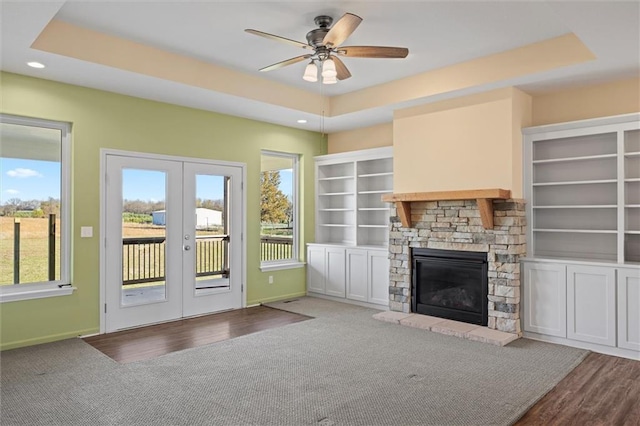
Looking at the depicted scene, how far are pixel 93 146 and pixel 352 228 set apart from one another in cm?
393

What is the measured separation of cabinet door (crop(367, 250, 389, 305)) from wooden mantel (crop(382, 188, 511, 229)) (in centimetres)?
74

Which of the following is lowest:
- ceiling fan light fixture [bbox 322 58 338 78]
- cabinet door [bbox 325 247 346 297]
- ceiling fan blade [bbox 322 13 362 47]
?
cabinet door [bbox 325 247 346 297]

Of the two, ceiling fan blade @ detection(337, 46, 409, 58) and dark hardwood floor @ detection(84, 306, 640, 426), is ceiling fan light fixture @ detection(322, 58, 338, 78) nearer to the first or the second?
ceiling fan blade @ detection(337, 46, 409, 58)

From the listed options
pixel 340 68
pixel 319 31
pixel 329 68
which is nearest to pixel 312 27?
pixel 319 31

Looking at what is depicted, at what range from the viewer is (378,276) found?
6.26 metres

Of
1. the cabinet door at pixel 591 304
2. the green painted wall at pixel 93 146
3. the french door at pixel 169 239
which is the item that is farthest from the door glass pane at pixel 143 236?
the cabinet door at pixel 591 304

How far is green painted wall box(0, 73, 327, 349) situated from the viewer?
4477 mm

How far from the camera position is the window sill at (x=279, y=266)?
668 centimetres

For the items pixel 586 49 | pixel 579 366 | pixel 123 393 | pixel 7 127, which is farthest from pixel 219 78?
pixel 579 366

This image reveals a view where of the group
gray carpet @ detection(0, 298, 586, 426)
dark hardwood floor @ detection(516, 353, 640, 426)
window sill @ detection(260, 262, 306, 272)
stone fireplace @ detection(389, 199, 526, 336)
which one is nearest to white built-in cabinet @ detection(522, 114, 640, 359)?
stone fireplace @ detection(389, 199, 526, 336)

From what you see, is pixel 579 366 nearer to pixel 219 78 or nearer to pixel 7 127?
pixel 219 78

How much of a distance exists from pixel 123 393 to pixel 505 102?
462 cm

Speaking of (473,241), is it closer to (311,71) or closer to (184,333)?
(311,71)

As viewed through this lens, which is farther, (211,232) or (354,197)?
(354,197)
